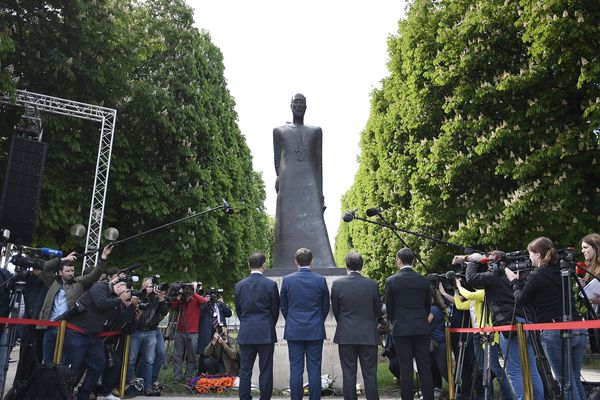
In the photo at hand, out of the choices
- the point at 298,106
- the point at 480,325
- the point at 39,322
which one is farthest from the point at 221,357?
the point at 480,325

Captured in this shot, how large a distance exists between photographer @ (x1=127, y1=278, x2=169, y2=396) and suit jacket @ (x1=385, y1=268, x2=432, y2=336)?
4.51 m

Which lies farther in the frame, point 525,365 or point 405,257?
point 405,257

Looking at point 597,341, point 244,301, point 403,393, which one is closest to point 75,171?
point 244,301

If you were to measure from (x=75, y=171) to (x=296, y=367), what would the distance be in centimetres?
1427

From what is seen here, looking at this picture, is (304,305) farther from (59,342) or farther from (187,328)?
(187,328)

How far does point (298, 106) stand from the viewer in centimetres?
1109

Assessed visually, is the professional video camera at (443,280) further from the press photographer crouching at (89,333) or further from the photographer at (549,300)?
the press photographer crouching at (89,333)

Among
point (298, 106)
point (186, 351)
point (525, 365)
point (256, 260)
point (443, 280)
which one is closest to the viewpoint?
point (525, 365)

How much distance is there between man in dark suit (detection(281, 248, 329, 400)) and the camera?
7375mm

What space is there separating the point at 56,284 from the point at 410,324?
4.88m

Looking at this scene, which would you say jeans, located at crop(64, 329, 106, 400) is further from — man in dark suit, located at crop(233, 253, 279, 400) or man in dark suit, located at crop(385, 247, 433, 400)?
man in dark suit, located at crop(385, 247, 433, 400)

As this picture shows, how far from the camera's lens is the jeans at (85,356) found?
7938 mm

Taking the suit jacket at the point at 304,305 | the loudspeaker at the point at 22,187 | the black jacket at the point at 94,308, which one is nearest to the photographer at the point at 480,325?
the suit jacket at the point at 304,305

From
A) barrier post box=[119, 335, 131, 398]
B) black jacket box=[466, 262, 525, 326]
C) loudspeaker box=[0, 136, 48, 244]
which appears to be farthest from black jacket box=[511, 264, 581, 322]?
loudspeaker box=[0, 136, 48, 244]
